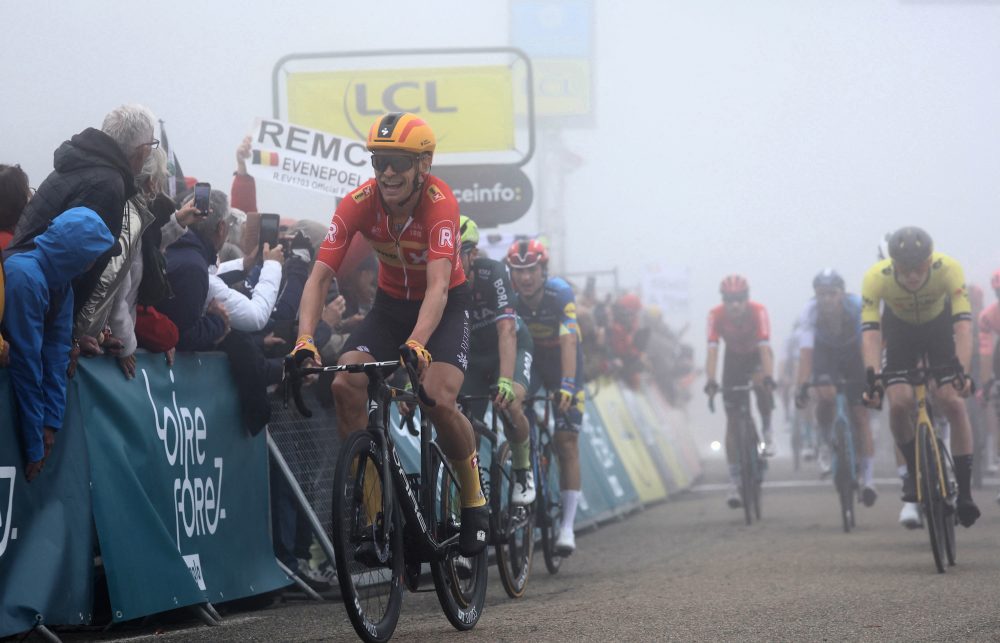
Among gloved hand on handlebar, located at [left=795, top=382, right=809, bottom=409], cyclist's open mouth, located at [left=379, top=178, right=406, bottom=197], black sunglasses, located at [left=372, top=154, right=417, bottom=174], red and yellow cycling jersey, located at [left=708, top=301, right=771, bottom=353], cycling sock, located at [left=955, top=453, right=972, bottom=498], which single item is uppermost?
black sunglasses, located at [left=372, top=154, right=417, bottom=174]

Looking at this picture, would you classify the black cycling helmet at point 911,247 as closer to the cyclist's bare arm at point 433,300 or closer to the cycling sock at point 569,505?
the cycling sock at point 569,505

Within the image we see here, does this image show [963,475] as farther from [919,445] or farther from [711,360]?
[711,360]

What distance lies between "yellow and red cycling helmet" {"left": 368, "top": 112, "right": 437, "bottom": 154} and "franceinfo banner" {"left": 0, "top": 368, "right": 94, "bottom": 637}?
1.66 metres

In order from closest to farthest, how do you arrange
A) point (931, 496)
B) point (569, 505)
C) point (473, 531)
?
point (473, 531) → point (931, 496) → point (569, 505)

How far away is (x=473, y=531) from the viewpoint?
21.8ft

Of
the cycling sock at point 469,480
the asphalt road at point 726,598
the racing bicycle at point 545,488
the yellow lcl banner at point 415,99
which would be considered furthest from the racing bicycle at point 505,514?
the yellow lcl banner at point 415,99

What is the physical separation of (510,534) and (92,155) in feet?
10.7

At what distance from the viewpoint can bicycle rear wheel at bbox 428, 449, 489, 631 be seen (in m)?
6.32

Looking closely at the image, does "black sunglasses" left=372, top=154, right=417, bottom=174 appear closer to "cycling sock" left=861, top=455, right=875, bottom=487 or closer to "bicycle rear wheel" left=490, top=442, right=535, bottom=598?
"bicycle rear wheel" left=490, top=442, right=535, bottom=598

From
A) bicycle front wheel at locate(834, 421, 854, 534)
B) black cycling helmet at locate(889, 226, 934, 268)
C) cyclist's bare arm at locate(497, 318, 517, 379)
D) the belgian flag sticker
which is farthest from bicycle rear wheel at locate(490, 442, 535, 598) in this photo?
bicycle front wheel at locate(834, 421, 854, 534)

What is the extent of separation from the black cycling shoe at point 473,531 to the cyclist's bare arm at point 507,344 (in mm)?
1621

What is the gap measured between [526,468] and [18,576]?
3.81 m

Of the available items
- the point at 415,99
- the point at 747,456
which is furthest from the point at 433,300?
the point at 415,99

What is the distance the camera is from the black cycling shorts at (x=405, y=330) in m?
6.55
